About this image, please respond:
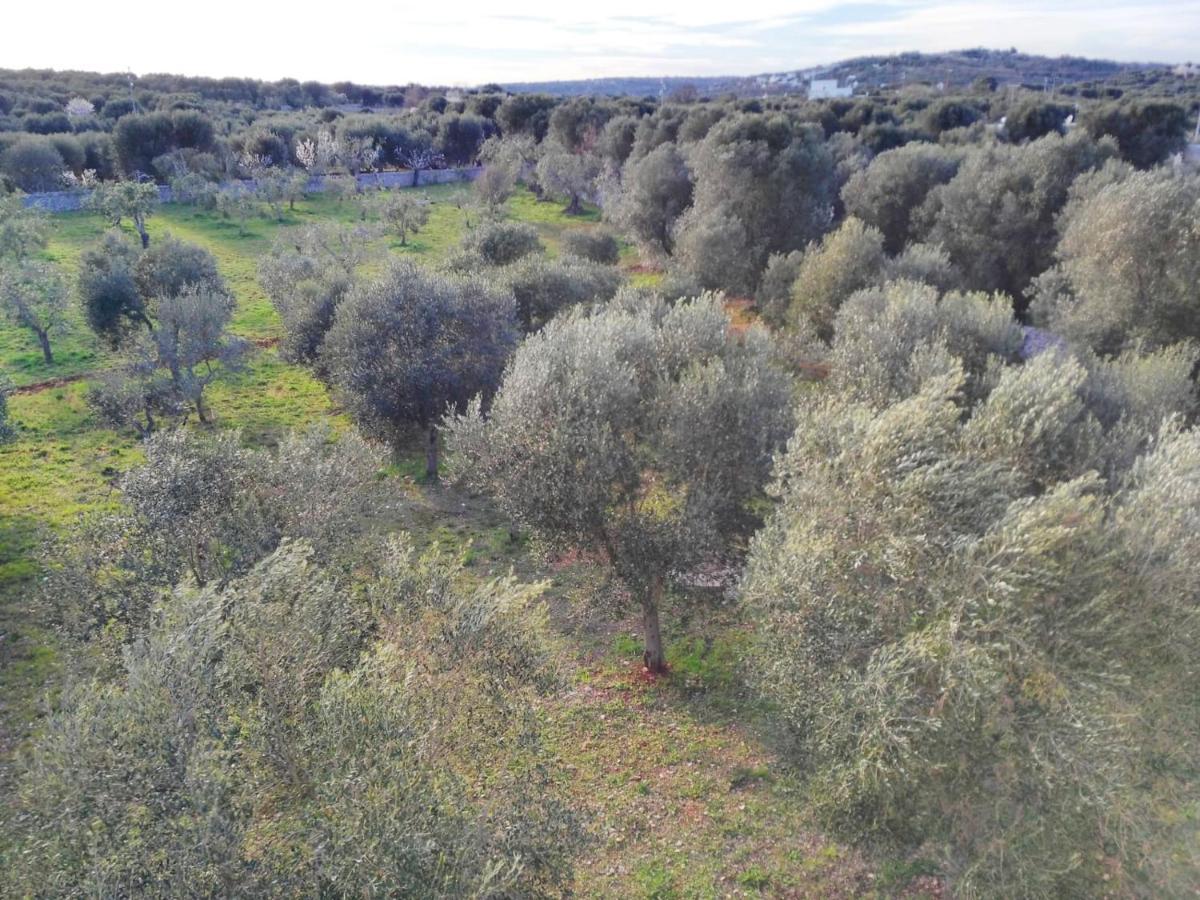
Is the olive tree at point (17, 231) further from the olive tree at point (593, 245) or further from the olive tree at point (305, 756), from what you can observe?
the olive tree at point (305, 756)

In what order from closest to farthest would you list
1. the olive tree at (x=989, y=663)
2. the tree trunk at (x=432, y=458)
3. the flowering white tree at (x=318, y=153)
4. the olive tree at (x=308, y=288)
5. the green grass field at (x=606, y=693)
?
the olive tree at (x=989, y=663) → the green grass field at (x=606, y=693) → the tree trunk at (x=432, y=458) → the olive tree at (x=308, y=288) → the flowering white tree at (x=318, y=153)

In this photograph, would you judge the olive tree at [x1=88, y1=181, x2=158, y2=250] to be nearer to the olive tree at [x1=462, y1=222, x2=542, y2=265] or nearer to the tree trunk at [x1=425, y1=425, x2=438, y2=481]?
the olive tree at [x1=462, y1=222, x2=542, y2=265]

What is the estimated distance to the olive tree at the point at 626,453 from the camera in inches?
566

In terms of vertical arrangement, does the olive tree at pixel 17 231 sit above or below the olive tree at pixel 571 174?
below

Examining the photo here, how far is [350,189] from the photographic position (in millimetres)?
69625

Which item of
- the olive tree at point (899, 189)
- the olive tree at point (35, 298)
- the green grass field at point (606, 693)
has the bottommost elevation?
the green grass field at point (606, 693)

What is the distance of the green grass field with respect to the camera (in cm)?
1248

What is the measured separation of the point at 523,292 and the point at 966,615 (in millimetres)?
24006

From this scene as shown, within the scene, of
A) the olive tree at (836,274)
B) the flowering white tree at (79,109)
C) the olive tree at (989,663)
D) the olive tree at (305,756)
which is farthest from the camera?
the flowering white tree at (79,109)

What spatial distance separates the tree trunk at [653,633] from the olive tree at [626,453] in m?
0.04

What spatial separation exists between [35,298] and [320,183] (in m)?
49.8

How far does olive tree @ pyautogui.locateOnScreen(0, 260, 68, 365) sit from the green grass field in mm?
2455

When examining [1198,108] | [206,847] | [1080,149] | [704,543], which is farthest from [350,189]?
[1198,108]

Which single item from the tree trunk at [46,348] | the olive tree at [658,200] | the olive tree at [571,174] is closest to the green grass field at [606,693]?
the tree trunk at [46,348]
